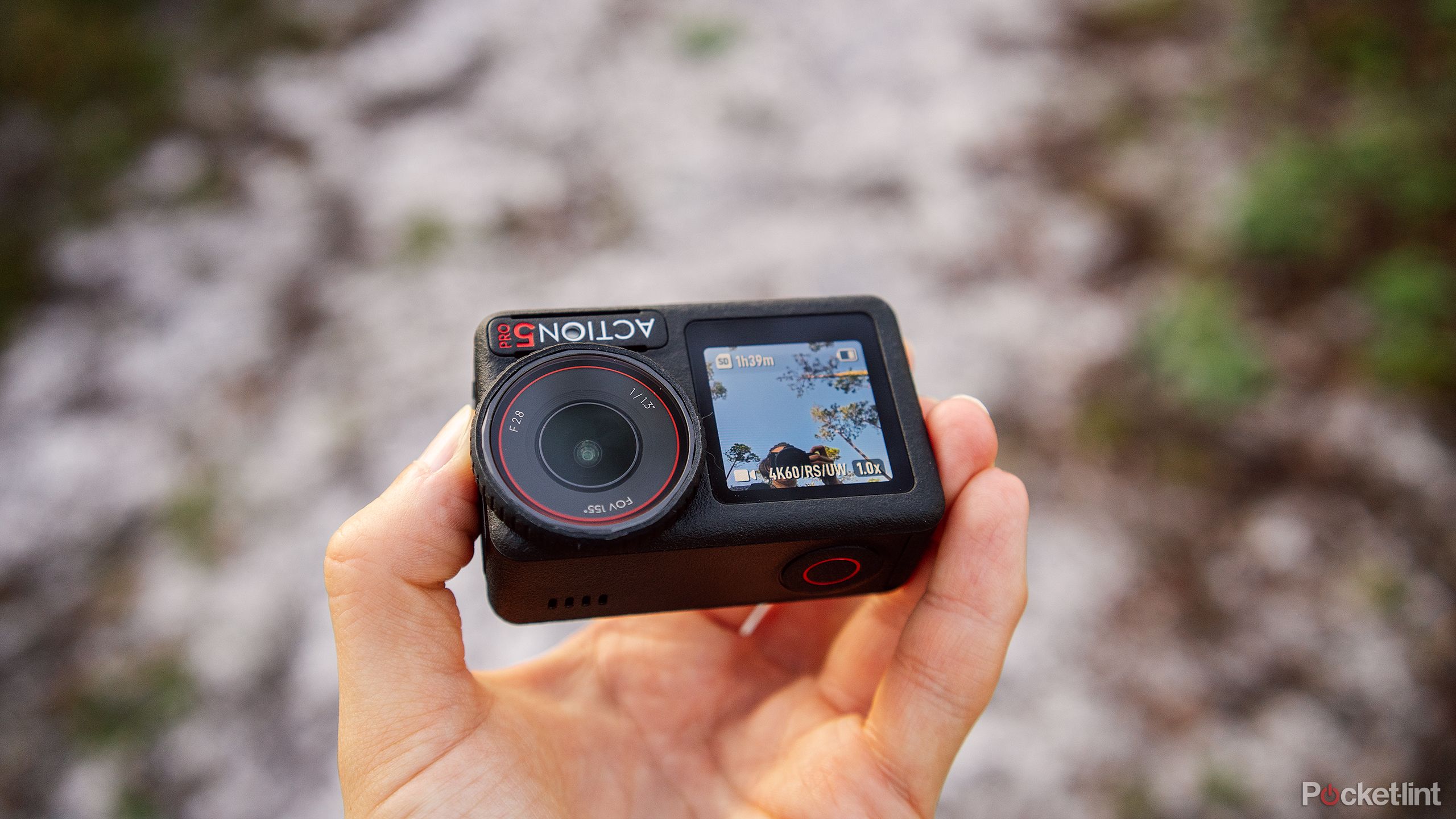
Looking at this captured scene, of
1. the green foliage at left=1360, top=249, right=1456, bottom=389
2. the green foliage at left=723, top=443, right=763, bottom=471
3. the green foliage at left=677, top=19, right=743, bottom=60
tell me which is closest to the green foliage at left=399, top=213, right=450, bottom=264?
the green foliage at left=677, top=19, right=743, bottom=60

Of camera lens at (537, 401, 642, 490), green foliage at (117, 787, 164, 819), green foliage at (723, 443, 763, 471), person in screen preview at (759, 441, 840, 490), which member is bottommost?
green foliage at (117, 787, 164, 819)

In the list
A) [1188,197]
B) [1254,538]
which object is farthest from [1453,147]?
[1254,538]

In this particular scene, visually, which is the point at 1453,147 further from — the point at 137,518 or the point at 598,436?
the point at 137,518

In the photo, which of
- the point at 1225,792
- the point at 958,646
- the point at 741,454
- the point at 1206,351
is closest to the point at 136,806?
the point at 741,454

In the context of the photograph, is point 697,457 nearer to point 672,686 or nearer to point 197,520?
point 672,686

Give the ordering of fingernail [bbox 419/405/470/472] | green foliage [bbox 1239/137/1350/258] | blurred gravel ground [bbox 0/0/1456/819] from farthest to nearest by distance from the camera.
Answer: green foliage [bbox 1239/137/1350/258]
blurred gravel ground [bbox 0/0/1456/819]
fingernail [bbox 419/405/470/472]

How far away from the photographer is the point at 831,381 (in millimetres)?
1828

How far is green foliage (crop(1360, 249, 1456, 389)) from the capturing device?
11.1 ft

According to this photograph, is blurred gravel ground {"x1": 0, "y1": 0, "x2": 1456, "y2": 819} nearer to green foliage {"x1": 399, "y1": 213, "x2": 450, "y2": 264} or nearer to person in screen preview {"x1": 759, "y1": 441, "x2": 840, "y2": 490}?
green foliage {"x1": 399, "y1": 213, "x2": 450, "y2": 264}

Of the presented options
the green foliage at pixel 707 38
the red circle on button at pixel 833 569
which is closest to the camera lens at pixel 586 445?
the red circle on button at pixel 833 569

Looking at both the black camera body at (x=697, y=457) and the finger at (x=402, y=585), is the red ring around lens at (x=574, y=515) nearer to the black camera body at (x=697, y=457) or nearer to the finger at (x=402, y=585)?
the black camera body at (x=697, y=457)

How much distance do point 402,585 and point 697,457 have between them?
1.83 ft

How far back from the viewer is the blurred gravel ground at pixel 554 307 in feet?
9.56

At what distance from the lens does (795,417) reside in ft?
5.80
